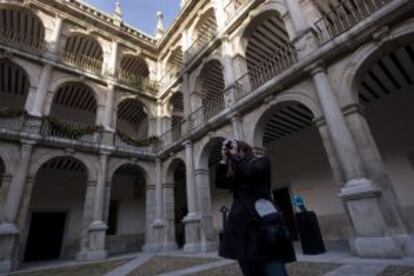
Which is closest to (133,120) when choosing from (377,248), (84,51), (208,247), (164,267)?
(84,51)

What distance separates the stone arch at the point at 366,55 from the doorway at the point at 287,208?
5971 mm

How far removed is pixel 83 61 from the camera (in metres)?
15.1

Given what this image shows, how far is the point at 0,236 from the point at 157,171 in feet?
23.0

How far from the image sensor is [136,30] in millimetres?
17266

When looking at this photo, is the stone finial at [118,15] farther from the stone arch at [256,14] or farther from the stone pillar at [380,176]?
the stone pillar at [380,176]

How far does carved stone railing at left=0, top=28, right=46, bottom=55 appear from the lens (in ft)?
38.5

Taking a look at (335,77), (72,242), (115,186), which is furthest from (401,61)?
(72,242)

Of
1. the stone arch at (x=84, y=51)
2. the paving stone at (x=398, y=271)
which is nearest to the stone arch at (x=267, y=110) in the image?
the paving stone at (x=398, y=271)

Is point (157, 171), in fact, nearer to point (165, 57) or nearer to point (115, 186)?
point (115, 186)

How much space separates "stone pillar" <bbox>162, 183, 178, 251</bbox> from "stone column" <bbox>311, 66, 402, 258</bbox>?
883 cm

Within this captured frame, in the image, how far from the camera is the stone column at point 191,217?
33.2 feet

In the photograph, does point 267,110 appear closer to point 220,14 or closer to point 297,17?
point 297,17

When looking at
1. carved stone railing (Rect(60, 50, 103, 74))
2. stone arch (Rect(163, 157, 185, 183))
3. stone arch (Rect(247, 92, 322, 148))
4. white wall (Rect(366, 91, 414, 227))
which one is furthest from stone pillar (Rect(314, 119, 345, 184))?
carved stone railing (Rect(60, 50, 103, 74))

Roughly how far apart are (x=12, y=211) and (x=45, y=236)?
4622 mm
